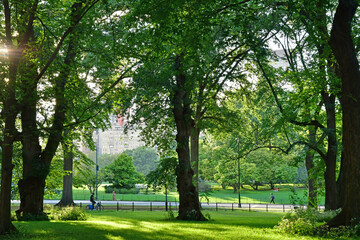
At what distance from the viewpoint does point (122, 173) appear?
58.8 m

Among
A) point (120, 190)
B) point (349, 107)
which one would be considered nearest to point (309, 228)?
point (349, 107)

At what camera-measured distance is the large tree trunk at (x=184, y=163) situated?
18.0 meters

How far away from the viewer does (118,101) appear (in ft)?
62.1

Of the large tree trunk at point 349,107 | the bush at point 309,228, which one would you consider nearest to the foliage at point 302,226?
the bush at point 309,228

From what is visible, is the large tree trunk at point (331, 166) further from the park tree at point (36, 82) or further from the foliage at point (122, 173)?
the foliage at point (122, 173)

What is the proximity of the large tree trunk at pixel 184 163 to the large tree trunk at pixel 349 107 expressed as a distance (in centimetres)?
763

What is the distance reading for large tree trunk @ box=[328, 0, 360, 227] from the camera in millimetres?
10914

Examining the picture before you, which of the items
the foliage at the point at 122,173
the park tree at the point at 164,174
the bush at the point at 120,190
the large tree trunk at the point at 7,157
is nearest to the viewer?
the large tree trunk at the point at 7,157

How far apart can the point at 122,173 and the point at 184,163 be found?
1656 inches

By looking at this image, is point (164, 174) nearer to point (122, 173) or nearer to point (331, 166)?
point (331, 166)

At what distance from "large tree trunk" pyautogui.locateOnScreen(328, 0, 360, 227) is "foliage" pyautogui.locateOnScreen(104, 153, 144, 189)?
4884 cm

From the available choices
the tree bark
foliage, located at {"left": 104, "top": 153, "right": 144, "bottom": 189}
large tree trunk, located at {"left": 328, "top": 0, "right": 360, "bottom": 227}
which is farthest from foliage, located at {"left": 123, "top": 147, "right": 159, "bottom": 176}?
large tree trunk, located at {"left": 328, "top": 0, "right": 360, "bottom": 227}

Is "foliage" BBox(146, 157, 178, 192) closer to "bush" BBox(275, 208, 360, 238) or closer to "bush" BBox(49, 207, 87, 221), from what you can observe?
"bush" BBox(49, 207, 87, 221)

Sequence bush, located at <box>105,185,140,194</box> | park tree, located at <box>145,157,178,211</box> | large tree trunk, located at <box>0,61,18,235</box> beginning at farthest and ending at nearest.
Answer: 1. bush, located at <box>105,185,140,194</box>
2. park tree, located at <box>145,157,178,211</box>
3. large tree trunk, located at <box>0,61,18,235</box>
